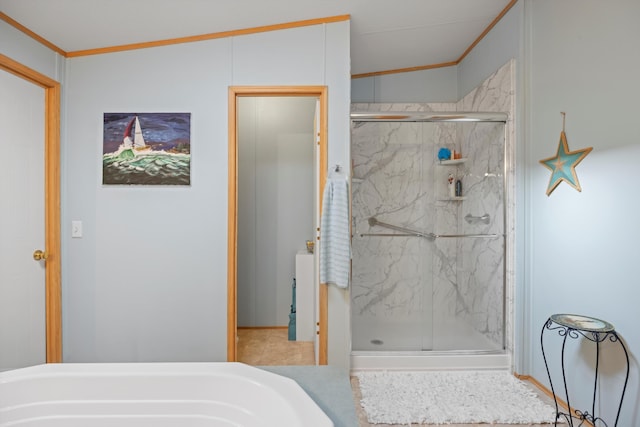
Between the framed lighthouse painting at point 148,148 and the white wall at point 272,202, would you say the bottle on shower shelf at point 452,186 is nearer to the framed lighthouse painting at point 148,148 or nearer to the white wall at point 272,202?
the white wall at point 272,202

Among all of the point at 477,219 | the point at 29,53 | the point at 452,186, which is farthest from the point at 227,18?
the point at 477,219

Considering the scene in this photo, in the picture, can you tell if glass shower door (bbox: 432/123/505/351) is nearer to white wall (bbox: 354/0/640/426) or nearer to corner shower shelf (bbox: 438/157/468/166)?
corner shower shelf (bbox: 438/157/468/166)

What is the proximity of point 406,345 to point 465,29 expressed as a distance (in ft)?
8.49

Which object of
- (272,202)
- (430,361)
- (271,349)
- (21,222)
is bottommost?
(271,349)

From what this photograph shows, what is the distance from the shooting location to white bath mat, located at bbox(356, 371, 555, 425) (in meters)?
2.06

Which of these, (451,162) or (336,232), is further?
(451,162)

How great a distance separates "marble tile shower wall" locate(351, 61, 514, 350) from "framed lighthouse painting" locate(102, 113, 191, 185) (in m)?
1.24

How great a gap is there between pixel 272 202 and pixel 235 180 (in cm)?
110

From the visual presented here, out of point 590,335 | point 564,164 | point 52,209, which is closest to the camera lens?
point 590,335

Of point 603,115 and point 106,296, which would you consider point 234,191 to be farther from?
point 603,115

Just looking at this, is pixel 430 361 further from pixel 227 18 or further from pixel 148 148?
pixel 227 18

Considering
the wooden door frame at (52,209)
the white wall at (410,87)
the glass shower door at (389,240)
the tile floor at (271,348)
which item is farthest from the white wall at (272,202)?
the wooden door frame at (52,209)

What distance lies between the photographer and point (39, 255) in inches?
94.0

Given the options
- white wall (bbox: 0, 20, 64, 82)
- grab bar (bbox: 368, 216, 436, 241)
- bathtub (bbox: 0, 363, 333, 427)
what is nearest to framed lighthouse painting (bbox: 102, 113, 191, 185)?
white wall (bbox: 0, 20, 64, 82)
